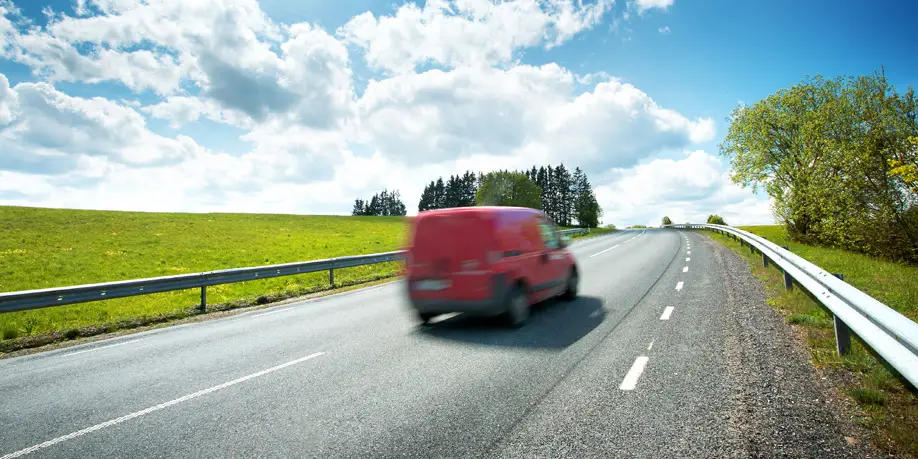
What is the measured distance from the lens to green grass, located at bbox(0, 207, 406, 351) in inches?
401

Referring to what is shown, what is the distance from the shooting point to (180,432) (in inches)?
146

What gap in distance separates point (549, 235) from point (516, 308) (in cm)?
202

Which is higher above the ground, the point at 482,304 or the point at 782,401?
the point at 482,304

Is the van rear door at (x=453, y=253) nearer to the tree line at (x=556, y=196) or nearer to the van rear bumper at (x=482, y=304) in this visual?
the van rear bumper at (x=482, y=304)

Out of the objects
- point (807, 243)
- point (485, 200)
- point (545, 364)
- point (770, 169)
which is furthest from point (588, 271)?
point (485, 200)

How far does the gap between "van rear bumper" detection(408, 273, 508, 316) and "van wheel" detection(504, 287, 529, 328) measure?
0.68ft

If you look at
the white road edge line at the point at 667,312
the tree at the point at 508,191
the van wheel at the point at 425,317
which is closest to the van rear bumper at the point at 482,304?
the van wheel at the point at 425,317

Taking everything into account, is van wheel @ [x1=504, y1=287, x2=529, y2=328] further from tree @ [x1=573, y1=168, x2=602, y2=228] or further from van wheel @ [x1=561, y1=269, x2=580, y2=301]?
tree @ [x1=573, y1=168, x2=602, y2=228]

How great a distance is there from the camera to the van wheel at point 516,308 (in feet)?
23.2

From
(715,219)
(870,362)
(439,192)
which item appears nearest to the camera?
(870,362)

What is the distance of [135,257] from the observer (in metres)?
21.5

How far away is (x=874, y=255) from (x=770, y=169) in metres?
20.2

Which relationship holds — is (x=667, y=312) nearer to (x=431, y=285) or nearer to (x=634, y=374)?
(x=634, y=374)

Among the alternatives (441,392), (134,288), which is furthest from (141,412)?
(134,288)
